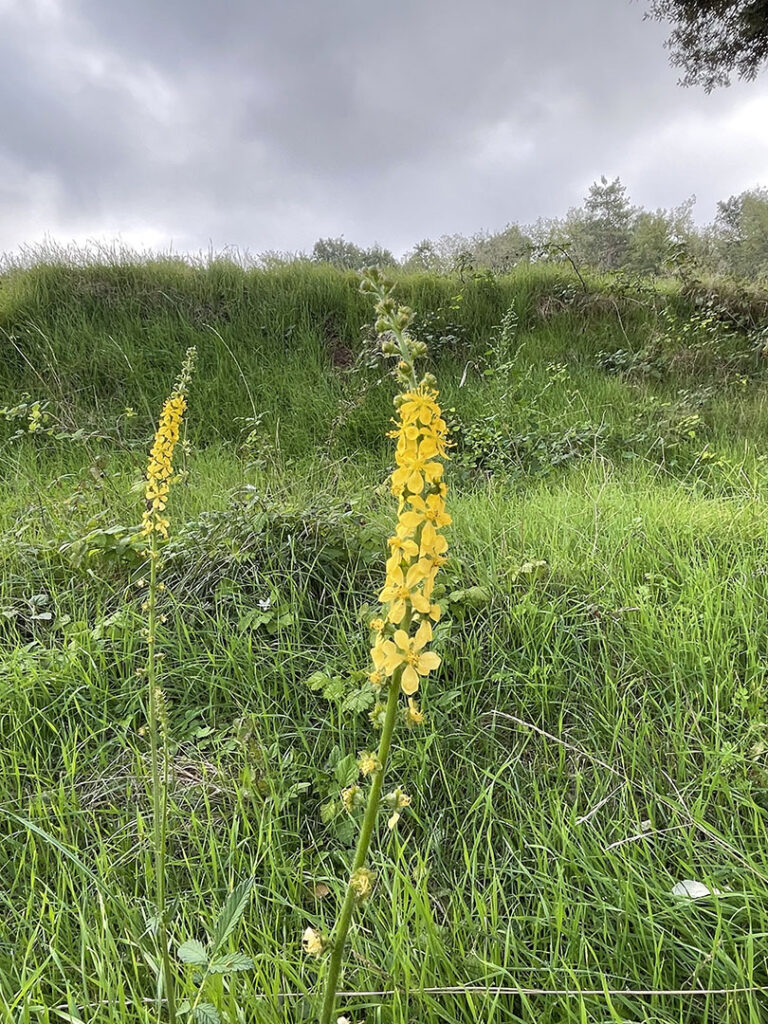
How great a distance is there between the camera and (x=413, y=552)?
815mm

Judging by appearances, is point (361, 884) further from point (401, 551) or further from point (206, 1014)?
point (206, 1014)

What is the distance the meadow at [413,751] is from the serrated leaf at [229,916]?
0.84ft

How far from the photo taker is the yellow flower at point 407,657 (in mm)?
782

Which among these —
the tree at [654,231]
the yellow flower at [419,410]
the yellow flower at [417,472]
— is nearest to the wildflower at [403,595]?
the yellow flower at [417,472]

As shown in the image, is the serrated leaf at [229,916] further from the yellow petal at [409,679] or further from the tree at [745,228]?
the tree at [745,228]

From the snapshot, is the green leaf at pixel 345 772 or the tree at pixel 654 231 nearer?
the green leaf at pixel 345 772

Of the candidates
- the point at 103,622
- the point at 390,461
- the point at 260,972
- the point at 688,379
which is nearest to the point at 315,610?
the point at 103,622

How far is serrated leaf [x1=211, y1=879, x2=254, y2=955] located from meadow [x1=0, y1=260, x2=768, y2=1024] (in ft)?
0.84

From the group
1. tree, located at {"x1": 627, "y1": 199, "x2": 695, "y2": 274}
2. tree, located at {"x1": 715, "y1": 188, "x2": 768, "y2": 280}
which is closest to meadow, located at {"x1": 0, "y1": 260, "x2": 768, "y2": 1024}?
tree, located at {"x1": 627, "y1": 199, "x2": 695, "y2": 274}

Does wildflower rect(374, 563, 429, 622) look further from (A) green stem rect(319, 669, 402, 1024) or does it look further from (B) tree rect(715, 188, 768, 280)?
(B) tree rect(715, 188, 768, 280)

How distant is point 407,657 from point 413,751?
3.92 feet

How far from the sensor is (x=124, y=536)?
276 cm

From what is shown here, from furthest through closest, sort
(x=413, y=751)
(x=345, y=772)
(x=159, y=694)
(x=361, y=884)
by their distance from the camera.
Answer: (x=413, y=751)
(x=345, y=772)
(x=159, y=694)
(x=361, y=884)

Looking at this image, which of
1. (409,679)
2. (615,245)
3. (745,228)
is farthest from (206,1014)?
(745,228)
